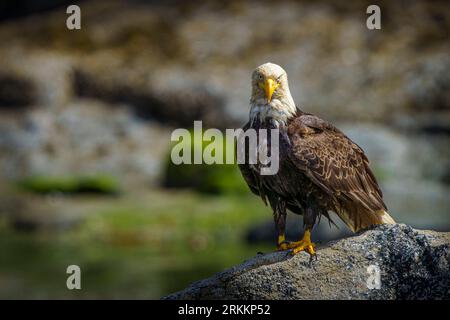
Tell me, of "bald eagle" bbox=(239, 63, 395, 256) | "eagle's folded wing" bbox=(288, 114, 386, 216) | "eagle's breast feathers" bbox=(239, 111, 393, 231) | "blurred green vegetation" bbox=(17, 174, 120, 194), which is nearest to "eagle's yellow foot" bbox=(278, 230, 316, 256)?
"bald eagle" bbox=(239, 63, 395, 256)

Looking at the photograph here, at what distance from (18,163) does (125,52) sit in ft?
25.1

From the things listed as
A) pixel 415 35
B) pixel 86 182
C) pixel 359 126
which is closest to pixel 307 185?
pixel 86 182

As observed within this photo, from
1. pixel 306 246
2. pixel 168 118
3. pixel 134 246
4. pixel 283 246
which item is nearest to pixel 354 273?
pixel 306 246

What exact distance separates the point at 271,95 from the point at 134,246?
40.0 ft

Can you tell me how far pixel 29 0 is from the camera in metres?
35.6

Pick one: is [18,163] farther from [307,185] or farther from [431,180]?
[307,185]

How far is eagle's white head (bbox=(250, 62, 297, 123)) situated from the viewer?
278 inches

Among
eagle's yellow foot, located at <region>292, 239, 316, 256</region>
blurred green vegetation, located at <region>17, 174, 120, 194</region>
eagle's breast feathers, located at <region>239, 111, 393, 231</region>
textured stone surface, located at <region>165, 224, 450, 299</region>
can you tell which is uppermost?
blurred green vegetation, located at <region>17, 174, 120, 194</region>

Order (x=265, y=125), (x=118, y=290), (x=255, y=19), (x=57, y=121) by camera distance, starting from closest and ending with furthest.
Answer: (x=265, y=125) → (x=118, y=290) → (x=57, y=121) → (x=255, y=19)

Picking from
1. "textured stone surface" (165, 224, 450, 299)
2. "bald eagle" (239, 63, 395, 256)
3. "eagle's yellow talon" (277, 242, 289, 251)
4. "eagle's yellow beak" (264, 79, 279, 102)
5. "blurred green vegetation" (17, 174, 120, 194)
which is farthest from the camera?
"blurred green vegetation" (17, 174, 120, 194)

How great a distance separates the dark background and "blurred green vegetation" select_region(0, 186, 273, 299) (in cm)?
5

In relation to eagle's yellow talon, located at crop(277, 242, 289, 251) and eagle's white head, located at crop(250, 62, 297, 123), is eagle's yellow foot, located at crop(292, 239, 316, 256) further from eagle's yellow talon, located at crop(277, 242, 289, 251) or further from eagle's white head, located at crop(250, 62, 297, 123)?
eagle's white head, located at crop(250, 62, 297, 123)

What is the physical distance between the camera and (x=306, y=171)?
281 inches

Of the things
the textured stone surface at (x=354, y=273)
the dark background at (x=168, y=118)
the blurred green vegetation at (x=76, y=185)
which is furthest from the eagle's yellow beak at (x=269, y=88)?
the blurred green vegetation at (x=76, y=185)
